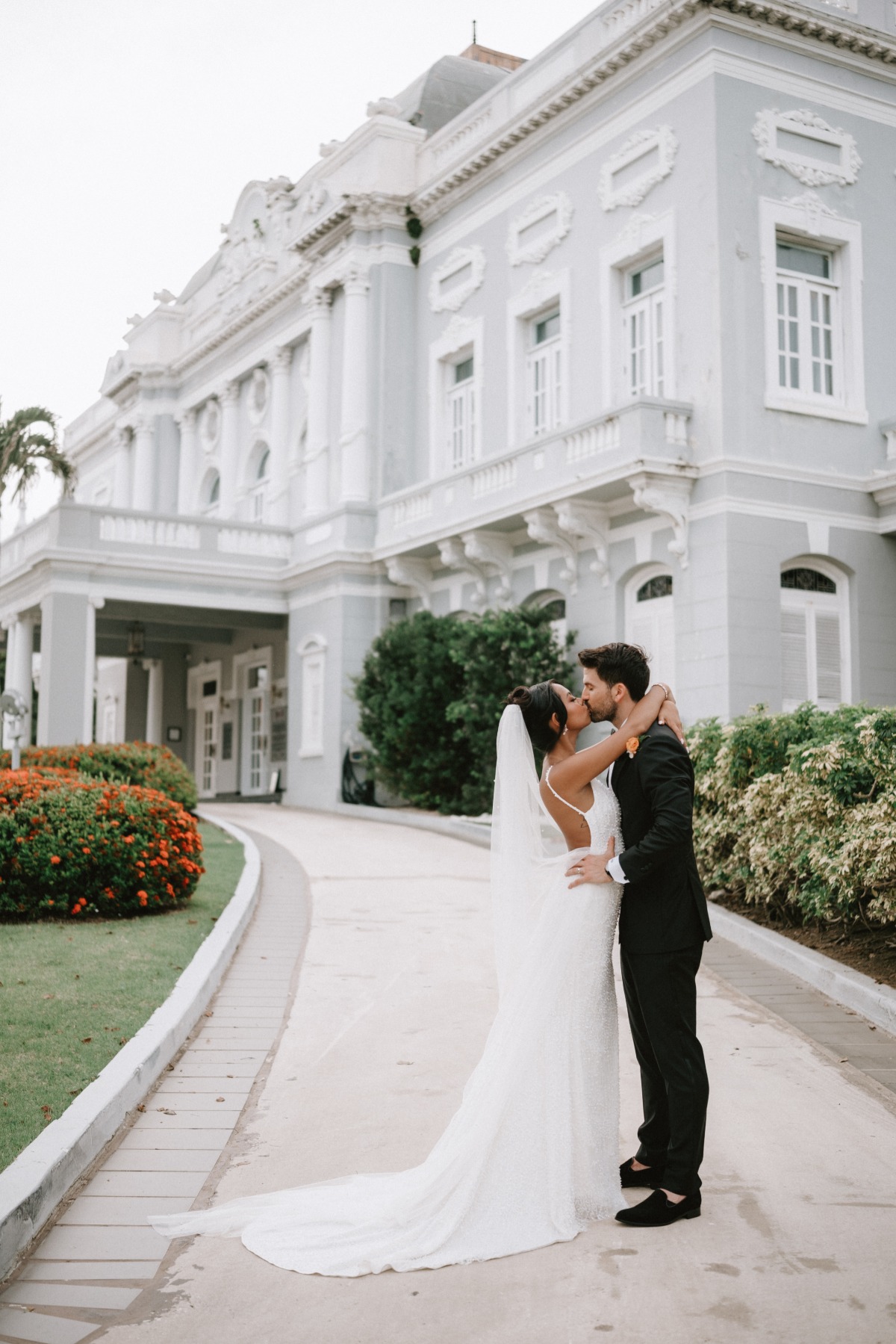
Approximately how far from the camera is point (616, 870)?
14.5 feet

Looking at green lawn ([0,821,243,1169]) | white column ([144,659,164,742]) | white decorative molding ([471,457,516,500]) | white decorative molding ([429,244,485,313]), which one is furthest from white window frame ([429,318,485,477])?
green lawn ([0,821,243,1169])

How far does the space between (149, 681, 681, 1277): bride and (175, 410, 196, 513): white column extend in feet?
91.5

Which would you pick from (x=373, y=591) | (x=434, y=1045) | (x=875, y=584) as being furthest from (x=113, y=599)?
(x=434, y=1045)

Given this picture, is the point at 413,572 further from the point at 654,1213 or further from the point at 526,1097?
the point at 654,1213

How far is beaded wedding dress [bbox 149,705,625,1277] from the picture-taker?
410 cm

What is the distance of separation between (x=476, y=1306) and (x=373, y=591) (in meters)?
20.0

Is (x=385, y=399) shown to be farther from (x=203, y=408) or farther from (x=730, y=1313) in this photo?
(x=730, y=1313)

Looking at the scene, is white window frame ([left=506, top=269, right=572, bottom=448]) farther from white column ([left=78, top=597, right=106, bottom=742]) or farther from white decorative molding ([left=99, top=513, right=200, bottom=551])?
white column ([left=78, top=597, right=106, bottom=742])

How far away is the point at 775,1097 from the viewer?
5715mm

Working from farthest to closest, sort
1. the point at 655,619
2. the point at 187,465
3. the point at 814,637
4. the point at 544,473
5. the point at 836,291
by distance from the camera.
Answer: the point at 187,465 < the point at 544,473 < the point at 836,291 < the point at 655,619 < the point at 814,637

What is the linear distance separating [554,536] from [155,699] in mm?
17671

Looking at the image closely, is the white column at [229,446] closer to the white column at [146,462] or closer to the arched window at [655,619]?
the white column at [146,462]

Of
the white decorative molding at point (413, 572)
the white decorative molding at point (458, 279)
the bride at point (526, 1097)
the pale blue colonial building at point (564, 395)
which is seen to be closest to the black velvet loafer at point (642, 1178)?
the bride at point (526, 1097)

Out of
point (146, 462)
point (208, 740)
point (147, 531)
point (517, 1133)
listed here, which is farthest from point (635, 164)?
point (208, 740)
